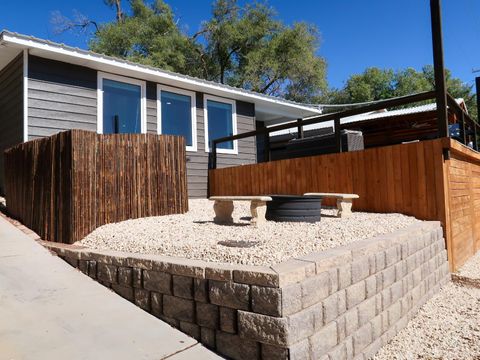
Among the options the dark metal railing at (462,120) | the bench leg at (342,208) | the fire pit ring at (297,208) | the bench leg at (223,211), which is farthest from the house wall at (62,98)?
the dark metal railing at (462,120)

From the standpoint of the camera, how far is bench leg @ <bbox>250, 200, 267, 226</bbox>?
4383 millimetres

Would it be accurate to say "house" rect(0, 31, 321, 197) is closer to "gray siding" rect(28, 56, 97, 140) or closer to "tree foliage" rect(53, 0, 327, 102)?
Result: "gray siding" rect(28, 56, 97, 140)

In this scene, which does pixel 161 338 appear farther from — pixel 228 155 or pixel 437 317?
pixel 228 155

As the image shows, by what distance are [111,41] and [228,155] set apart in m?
12.7

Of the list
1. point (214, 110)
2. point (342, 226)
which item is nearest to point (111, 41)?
point (214, 110)

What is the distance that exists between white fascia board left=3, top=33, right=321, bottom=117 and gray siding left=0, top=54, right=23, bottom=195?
0.59 meters

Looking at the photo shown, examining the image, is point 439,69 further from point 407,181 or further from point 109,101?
Answer: point 109,101

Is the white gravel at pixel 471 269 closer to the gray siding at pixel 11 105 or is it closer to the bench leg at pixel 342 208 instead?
the bench leg at pixel 342 208

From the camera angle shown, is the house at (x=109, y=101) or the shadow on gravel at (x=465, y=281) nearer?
the shadow on gravel at (x=465, y=281)

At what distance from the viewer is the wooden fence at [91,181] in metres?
4.25

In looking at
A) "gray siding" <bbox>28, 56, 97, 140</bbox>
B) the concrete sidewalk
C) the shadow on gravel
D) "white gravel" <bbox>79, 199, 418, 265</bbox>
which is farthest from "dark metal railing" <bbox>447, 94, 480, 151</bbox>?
"gray siding" <bbox>28, 56, 97, 140</bbox>

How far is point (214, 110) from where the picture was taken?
9.47 m

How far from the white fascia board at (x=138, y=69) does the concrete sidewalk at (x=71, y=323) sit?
420cm

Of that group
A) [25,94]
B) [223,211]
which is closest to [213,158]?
[25,94]
